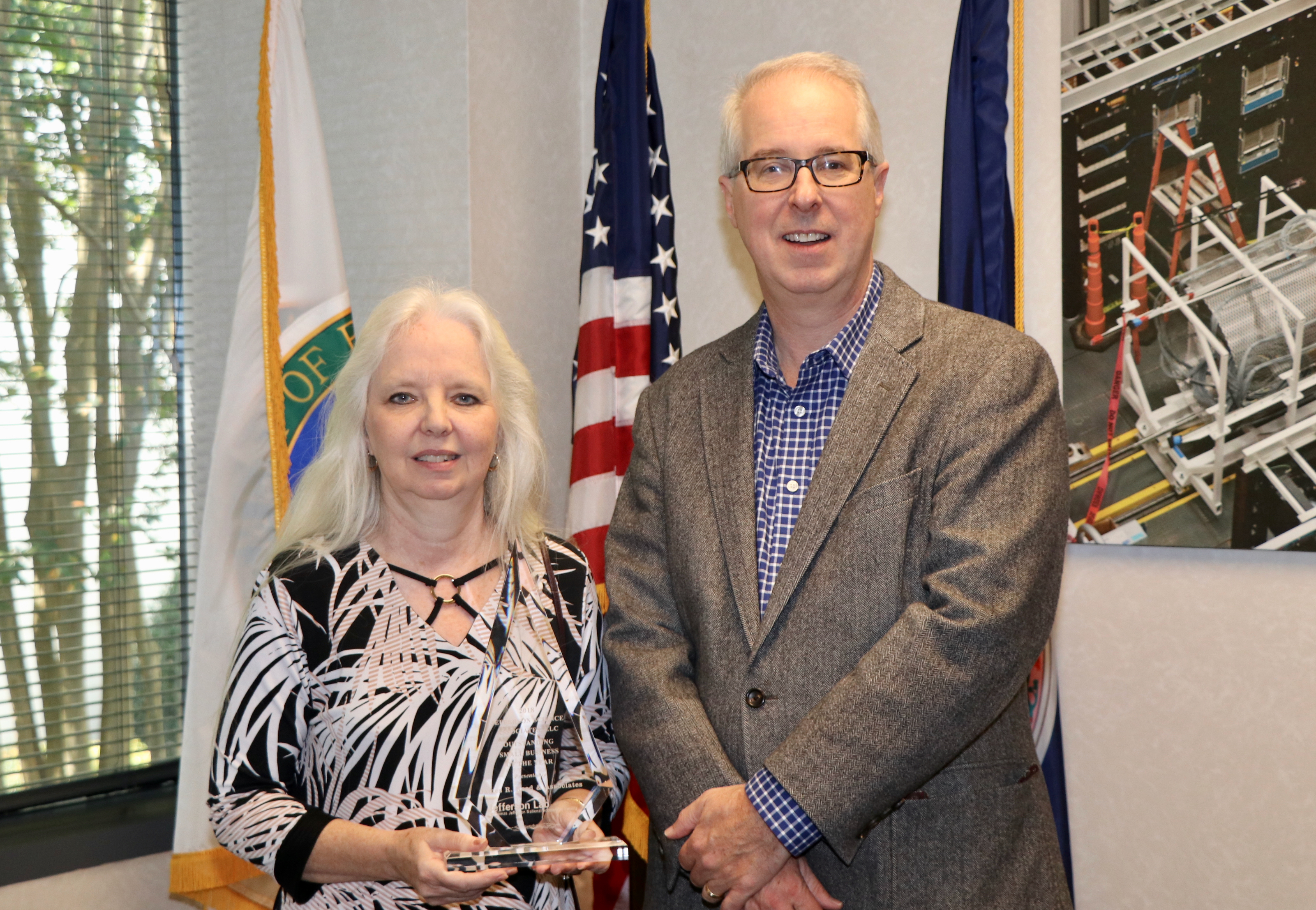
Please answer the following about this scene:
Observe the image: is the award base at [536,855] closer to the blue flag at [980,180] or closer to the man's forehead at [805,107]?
the man's forehead at [805,107]

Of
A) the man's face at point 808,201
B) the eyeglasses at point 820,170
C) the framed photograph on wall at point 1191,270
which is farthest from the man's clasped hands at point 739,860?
the framed photograph on wall at point 1191,270

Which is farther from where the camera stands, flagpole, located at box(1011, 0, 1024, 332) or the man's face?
flagpole, located at box(1011, 0, 1024, 332)

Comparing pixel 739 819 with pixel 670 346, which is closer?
pixel 739 819

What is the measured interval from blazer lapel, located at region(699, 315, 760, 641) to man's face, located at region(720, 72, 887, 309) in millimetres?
154

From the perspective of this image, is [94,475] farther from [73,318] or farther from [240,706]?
[240,706]

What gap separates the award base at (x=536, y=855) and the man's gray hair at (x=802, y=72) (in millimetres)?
1040

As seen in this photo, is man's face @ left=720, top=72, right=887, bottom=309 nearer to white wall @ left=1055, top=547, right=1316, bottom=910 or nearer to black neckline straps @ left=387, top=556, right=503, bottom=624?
black neckline straps @ left=387, top=556, right=503, bottom=624

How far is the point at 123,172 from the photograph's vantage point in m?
2.82

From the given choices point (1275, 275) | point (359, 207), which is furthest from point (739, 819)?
point (359, 207)

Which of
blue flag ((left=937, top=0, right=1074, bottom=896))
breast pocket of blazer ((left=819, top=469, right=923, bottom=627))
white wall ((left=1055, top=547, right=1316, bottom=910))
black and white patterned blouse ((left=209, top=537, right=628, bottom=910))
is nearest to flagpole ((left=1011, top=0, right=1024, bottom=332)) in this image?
blue flag ((left=937, top=0, right=1074, bottom=896))

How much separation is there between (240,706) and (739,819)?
724mm

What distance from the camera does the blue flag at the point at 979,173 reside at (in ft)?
7.91

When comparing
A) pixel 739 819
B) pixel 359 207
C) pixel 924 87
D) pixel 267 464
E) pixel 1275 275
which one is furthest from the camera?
pixel 359 207

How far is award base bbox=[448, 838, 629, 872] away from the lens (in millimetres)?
1360
